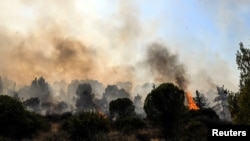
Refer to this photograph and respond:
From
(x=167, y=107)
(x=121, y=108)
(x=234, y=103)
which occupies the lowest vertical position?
(x=234, y=103)

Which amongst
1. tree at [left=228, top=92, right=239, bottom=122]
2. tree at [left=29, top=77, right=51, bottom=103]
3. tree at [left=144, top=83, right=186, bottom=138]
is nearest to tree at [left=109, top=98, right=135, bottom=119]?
tree at [left=144, top=83, right=186, bottom=138]

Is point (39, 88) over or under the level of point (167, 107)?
over

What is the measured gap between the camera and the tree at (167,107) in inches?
1131

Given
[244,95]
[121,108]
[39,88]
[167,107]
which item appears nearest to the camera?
[244,95]

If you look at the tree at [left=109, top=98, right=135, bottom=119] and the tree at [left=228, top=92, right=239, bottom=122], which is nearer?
the tree at [left=228, top=92, right=239, bottom=122]

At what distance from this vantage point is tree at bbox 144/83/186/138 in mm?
28719

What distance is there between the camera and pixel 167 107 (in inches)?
1155

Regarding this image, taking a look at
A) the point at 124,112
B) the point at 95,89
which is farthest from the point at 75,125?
the point at 95,89

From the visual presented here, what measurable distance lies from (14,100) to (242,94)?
21.3 metres

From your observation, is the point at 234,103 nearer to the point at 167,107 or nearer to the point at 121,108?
the point at 167,107

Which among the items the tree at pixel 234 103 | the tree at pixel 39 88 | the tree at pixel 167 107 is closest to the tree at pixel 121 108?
the tree at pixel 167 107

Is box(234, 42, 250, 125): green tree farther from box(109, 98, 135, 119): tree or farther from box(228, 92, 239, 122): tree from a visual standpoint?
box(109, 98, 135, 119): tree

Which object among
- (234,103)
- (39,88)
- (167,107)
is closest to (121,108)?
(167,107)

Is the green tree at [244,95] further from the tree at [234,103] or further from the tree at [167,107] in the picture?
the tree at [167,107]
